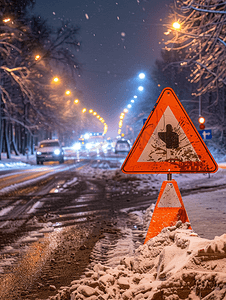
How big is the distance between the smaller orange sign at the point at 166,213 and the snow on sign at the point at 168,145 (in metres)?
0.29

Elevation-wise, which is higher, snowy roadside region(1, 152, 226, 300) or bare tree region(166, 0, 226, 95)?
bare tree region(166, 0, 226, 95)

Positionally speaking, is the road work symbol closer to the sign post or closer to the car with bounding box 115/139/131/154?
the sign post

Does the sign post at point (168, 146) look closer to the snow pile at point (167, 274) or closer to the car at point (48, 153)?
the snow pile at point (167, 274)

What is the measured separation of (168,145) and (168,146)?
1 cm

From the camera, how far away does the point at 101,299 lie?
2709 mm

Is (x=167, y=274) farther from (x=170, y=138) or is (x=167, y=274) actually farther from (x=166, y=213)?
(x=170, y=138)

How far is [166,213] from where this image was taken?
3.86 metres

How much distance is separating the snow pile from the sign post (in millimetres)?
635

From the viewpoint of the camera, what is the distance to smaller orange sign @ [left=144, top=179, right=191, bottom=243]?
384 centimetres

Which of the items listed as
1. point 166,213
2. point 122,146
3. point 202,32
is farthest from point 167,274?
point 122,146

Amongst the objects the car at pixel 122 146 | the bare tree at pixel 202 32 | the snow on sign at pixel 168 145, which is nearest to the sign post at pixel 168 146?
the snow on sign at pixel 168 145

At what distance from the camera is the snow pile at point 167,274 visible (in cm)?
240

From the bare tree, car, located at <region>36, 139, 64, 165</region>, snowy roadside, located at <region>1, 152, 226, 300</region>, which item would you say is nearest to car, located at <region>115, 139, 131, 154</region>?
car, located at <region>36, 139, 64, 165</region>

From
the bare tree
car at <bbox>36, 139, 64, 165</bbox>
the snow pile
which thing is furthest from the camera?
car at <bbox>36, 139, 64, 165</bbox>
